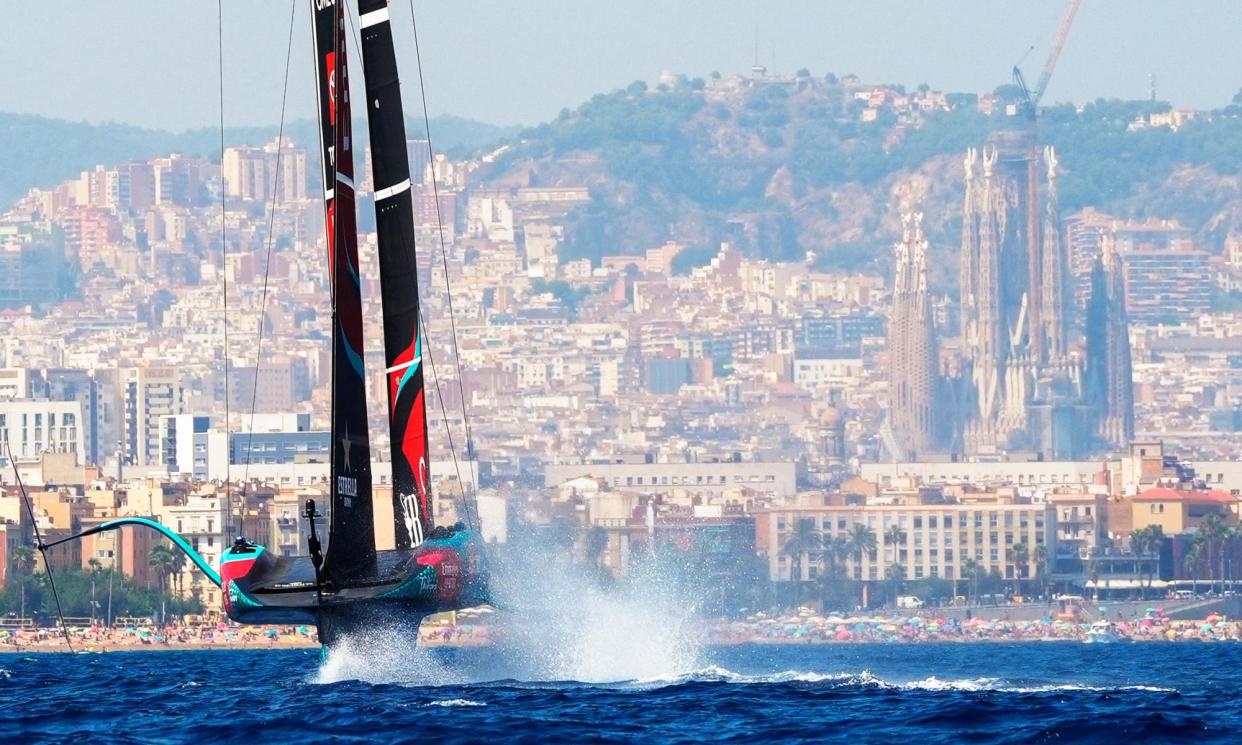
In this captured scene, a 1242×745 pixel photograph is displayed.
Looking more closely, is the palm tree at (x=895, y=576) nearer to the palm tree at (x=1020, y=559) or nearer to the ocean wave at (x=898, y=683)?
the palm tree at (x=1020, y=559)

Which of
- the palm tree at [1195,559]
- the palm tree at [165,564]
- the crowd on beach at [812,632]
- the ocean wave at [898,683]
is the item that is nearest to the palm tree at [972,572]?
the crowd on beach at [812,632]

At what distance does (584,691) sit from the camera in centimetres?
2880

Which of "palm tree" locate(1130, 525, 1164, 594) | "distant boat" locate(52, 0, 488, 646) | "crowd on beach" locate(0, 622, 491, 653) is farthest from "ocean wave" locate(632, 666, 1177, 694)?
"palm tree" locate(1130, 525, 1164, 594)

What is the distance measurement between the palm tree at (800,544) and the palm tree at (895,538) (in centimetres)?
313

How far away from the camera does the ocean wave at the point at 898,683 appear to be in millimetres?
29609

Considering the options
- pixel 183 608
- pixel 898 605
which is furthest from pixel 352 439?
pixel 898 605

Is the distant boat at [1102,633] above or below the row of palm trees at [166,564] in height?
below

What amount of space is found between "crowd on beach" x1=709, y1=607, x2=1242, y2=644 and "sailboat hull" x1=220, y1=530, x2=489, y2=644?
7807 cm

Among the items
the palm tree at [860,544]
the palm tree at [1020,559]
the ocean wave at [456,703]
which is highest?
the ocean wave at [456,703]

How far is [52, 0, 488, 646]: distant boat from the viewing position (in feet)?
93.6

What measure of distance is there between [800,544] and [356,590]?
368 ft

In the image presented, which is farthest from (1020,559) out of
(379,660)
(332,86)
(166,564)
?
(332,86)

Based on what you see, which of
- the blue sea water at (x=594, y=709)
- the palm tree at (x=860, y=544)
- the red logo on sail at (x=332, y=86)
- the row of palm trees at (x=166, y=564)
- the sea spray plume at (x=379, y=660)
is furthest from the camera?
the palm tree at (x=860, y=544)

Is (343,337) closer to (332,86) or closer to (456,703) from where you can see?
(332,86)
